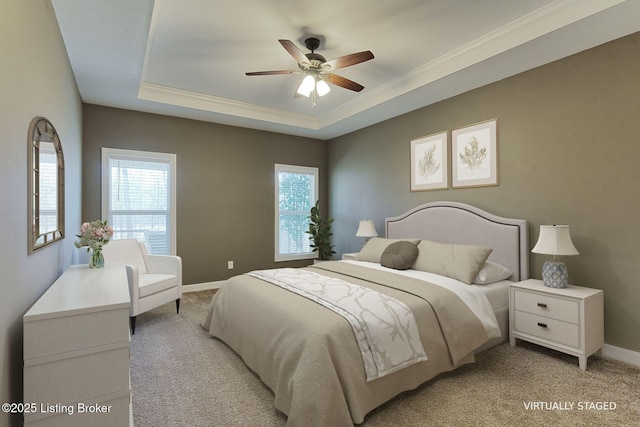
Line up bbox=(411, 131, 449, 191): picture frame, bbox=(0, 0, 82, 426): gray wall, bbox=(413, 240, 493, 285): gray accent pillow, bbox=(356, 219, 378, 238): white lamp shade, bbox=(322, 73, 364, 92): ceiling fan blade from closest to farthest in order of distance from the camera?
bbox=(0, 0, 82, 426): gray wall < bbox=(413, 240, 493, 285): gray accent pillow < bbox=(322, 73, 364, 92): ceiling fan blade < bbox=(411, 131, 449, 191): picture frame < bbox=(356, 219, 378, 238): white lamp shade

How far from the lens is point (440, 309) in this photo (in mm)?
2295

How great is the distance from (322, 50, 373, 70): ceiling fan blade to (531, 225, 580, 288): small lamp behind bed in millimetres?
2023

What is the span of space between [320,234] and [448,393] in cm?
A: 358

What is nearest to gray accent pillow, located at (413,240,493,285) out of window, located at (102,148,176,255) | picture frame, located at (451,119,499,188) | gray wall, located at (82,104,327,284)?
picture frame, located at (451,119,499,188)

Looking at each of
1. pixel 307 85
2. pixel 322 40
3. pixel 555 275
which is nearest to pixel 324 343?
pixel 555 275

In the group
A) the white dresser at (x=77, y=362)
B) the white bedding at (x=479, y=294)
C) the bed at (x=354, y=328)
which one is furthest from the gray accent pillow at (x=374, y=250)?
the white dresser at (x=77, y=362)

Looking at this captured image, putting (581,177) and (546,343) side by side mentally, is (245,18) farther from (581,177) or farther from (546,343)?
(546,343)

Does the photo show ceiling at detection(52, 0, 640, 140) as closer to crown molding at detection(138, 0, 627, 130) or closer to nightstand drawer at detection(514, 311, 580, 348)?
crown molding at detection(138, 0, 627, 130)

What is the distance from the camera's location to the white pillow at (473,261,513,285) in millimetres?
2920

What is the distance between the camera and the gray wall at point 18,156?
1293 millimetres

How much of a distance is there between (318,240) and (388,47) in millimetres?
3235

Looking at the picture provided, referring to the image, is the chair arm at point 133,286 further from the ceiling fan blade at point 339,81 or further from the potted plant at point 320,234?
the potted plant at point 320,234

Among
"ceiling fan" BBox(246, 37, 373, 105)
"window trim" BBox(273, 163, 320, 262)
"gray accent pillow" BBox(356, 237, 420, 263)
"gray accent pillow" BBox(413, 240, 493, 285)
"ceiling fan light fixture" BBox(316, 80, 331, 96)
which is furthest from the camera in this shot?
"window trim" BBox(273, 163, 320, 262)

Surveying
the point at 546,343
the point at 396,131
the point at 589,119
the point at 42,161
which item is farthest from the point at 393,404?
the point at 396,131
